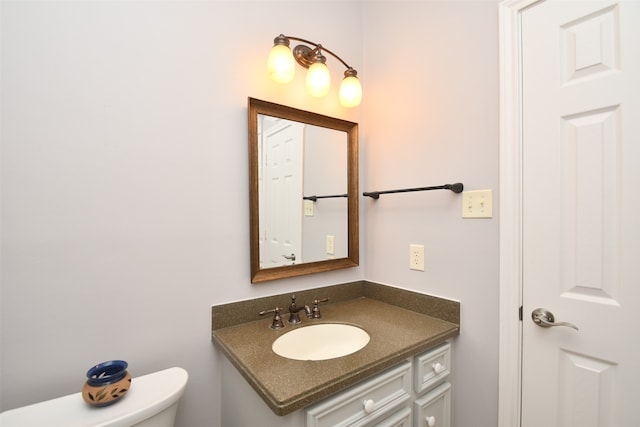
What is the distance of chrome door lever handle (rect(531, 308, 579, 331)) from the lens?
0.96m

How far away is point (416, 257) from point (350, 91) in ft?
3.01

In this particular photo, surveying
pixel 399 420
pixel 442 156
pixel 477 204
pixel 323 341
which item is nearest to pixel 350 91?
pixel 442 156

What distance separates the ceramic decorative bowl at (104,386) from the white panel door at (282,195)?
0.61 metres

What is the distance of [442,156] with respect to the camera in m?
1.28

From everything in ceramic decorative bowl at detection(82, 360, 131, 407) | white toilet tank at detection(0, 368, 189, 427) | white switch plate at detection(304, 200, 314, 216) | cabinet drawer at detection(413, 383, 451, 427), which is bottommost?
cabinet drawer at detection(413, 383, 451, 427)

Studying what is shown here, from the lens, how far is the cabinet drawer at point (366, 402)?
79 cm

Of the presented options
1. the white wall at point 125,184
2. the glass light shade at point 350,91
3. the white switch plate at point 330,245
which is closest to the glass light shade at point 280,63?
the white wall at point 125,184

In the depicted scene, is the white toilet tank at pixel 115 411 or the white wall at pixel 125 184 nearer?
the white toilet tank at pixel 115 411

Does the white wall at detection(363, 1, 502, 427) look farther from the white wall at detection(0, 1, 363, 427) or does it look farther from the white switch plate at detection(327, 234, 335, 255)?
the white wall at detection(0, 1, 363, 427)

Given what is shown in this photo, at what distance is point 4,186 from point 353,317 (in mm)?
1335

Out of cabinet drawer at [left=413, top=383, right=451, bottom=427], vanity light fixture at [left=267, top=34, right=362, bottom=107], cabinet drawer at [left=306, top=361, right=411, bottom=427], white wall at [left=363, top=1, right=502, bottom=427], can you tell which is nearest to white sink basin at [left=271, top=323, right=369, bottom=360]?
cabinet drawer at [left=306, top=361, right=411, bottom=427]

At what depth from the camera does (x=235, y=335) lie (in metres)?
1.11

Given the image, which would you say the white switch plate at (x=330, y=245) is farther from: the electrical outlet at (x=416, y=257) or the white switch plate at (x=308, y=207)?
the electrical outlet at (x=416, y=257)

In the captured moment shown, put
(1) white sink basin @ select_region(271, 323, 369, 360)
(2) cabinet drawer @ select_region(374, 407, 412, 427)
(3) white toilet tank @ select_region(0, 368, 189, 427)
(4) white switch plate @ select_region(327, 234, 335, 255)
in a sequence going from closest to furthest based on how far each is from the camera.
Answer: (3) white toilet tank @ select_region(0, 368, 189, 427) < (2) cabinet drawer @ select_region(374, 407, 412, 427) < (1) white sink basin @ select_region(271, 323, 369, 360) < (4) white switch plate @ select_region(327, 234, 335, 255)
